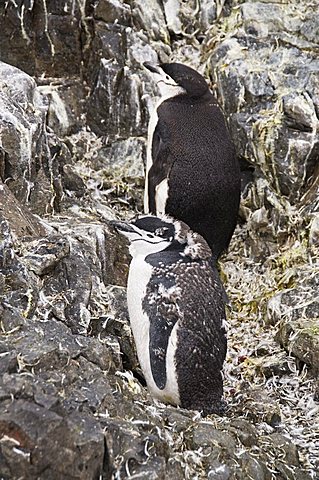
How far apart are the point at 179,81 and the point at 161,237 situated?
1.89m

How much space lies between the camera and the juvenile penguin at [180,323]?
4.47 meters

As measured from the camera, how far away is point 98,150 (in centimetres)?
709

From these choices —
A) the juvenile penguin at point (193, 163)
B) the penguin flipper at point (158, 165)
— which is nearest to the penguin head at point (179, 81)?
the juvenile penguin at point (193, 163)

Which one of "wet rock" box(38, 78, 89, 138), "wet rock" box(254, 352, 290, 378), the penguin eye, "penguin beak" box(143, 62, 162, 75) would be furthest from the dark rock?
"wet rock" box(254, 352, 290, 378)

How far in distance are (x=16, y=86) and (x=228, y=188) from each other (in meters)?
1.64

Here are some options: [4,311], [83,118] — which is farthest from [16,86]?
Answer: [4,311]

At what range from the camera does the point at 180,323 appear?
4.47m

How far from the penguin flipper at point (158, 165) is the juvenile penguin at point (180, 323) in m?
1.42

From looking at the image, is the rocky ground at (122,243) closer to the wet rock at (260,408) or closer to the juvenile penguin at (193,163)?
the wet rock at (260,408)

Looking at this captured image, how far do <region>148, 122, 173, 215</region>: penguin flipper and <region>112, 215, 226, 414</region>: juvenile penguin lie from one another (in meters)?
1.42

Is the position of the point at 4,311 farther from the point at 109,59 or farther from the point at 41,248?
the point at 109,59

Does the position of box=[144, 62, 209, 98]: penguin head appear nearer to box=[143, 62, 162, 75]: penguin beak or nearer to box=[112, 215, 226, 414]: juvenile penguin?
box=[143, 62, 162, 75]: penguin beak

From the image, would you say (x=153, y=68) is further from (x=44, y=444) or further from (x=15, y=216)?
(x=44, y=444)

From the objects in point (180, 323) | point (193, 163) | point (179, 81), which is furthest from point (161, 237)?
point (179, 81)
